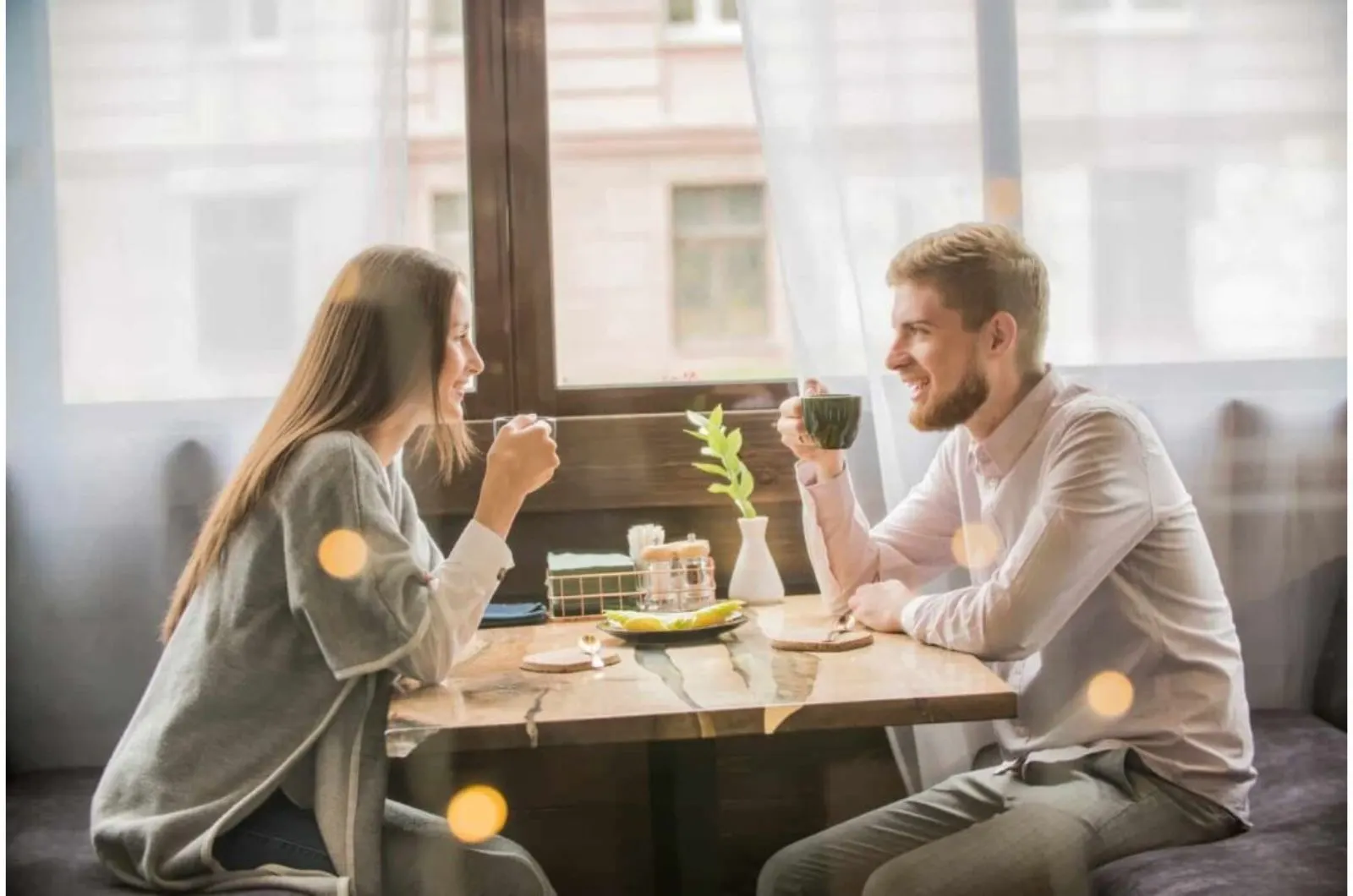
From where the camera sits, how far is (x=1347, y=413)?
1.69 m

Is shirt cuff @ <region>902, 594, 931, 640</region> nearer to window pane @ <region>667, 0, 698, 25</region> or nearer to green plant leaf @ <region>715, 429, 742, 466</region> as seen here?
green plant leaf @ <region>715, 429, 742, 466</region>

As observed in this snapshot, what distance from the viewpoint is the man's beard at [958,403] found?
4.83 ft

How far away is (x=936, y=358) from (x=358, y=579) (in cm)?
80

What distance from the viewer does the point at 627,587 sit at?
1.53 metres

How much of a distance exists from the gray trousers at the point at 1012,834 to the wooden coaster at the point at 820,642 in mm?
233

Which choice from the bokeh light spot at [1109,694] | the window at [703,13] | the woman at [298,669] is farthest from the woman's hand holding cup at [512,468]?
the window at [703,13]

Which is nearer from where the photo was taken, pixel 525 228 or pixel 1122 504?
pixel 1122 504

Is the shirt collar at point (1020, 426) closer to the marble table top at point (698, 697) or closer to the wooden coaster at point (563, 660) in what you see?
the marble table top at point (698, 697)

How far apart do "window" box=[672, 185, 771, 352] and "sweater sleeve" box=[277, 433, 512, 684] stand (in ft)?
2.26

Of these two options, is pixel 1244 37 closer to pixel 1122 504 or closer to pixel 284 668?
pixel 1122 504

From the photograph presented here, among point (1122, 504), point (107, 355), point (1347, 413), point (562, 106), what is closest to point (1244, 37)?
point (1347, 413)

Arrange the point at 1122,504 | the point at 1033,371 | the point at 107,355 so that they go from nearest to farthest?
the point at 1122,504 < the point at 1033,371 < the point at 107,355

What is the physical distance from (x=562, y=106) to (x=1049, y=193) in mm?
729

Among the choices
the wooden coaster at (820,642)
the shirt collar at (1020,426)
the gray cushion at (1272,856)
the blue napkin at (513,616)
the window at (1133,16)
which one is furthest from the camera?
the window at (1133,16)
